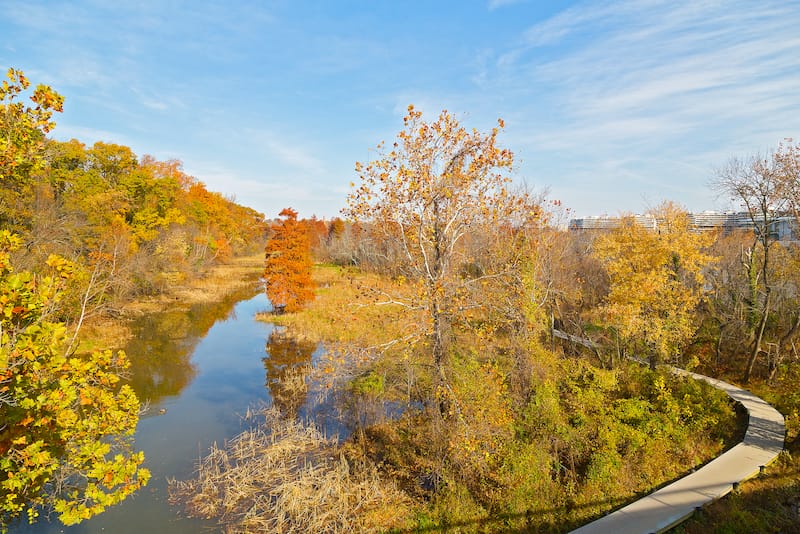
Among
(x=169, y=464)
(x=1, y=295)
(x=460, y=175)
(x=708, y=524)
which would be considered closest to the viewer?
(x=1, y=295)

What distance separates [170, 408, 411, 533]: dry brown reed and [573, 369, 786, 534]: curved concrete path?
4.64m

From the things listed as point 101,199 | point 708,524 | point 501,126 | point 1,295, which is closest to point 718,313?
point 708,524

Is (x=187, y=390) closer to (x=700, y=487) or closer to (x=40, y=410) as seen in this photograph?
(x=40, y=410)

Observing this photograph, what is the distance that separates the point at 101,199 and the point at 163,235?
7685 mm

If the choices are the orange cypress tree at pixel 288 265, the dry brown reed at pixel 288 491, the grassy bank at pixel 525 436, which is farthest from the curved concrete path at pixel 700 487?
the orange cypress tree at pixel 288 265

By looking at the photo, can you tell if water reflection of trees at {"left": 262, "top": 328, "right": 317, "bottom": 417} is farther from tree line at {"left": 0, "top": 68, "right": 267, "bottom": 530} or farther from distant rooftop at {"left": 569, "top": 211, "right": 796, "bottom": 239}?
distant rooftop at {"left": 569, "top": 211, "right": 796, "bottom": 239}

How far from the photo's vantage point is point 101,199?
30.6 m

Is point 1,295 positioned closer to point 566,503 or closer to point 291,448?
point 291,448

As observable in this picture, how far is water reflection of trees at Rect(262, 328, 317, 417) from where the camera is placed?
675 inches

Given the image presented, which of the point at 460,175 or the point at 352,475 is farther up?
the point at 460,175

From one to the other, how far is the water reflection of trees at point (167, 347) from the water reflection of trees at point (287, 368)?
385 cm

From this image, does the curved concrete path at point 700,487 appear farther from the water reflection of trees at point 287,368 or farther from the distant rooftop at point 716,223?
the water reflection of trees at point 287,368

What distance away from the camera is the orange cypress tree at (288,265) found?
3102 cm

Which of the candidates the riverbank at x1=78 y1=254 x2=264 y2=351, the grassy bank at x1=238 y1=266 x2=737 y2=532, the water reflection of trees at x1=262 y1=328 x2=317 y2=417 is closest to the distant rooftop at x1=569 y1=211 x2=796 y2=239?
the grassy bank at x1=238 y1=266 x2=737 y2=532
